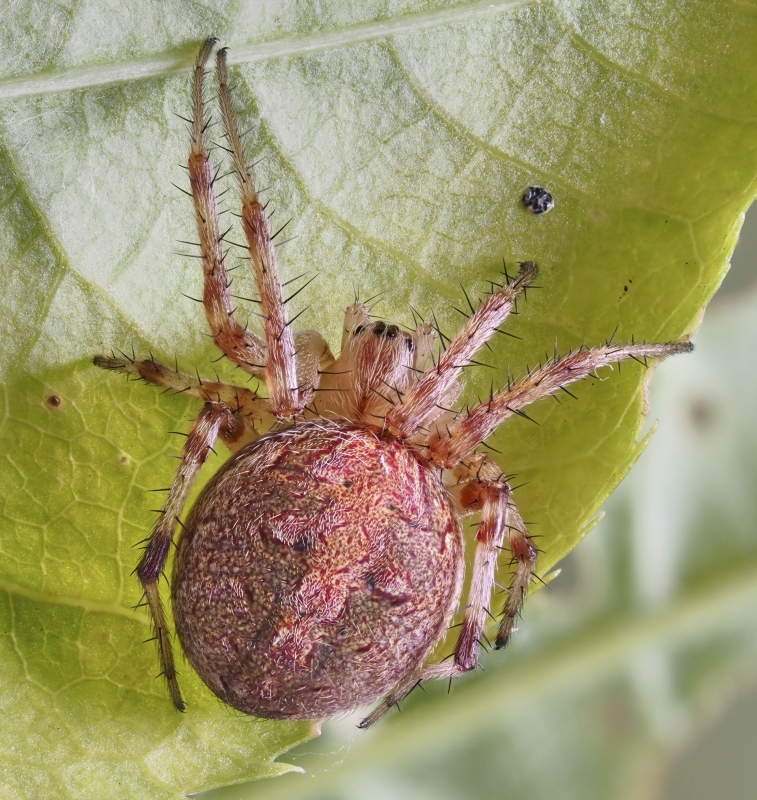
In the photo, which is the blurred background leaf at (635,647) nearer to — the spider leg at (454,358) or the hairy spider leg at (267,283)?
the spider leg at (454,358)

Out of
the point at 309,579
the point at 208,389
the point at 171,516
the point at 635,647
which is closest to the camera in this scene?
the point at 309,579

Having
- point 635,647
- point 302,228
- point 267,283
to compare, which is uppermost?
point 302,228

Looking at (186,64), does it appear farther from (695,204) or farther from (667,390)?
(667,390)

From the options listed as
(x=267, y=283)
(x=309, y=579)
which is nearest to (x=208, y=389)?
(x=267, y=283)

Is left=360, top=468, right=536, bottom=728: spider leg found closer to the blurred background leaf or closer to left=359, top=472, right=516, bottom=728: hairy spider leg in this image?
left=359, top=472, right=516, bottom=728: hairy spider leg

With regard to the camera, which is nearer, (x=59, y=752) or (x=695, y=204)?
(x=695, y=204)

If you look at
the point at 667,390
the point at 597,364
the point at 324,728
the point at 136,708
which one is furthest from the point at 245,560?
the point at 667,390

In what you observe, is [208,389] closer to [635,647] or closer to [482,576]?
[482,576]
